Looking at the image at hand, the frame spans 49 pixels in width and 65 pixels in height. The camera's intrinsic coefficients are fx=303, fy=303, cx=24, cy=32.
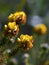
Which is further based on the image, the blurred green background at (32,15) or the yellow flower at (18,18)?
the blurred green background at (32,15)

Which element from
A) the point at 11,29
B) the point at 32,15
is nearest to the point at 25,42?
the point at 11,29

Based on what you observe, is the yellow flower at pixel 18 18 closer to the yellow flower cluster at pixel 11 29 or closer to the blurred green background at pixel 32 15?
the yellow flower cluster at pixel 11 29

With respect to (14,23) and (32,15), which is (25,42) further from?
(32,15)

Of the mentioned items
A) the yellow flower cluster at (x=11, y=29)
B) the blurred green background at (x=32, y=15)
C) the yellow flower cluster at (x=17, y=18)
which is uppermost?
the blurred green background at (x=32, y=15)

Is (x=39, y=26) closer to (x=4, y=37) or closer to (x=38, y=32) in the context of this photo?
(x=38, y=32)

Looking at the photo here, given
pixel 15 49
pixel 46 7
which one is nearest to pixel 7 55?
pixel 15 49

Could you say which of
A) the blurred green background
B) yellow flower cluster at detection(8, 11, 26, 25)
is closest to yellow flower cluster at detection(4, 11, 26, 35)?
yellow flower cluster at detection(8, 11, 26, 25)

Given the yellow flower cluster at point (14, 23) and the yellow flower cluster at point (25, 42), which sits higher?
the yellow flower cluster at point (14, 23)

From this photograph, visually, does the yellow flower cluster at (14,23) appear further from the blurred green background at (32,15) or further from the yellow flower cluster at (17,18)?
the blurred green background at (32,15)

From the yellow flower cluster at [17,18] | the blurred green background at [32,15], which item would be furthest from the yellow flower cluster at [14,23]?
the blurred green background at [32,15]

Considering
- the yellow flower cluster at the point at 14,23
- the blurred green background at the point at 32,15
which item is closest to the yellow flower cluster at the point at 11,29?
the yellow flower cluster at the point at 14,23

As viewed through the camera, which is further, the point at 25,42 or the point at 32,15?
the point at 32,15
